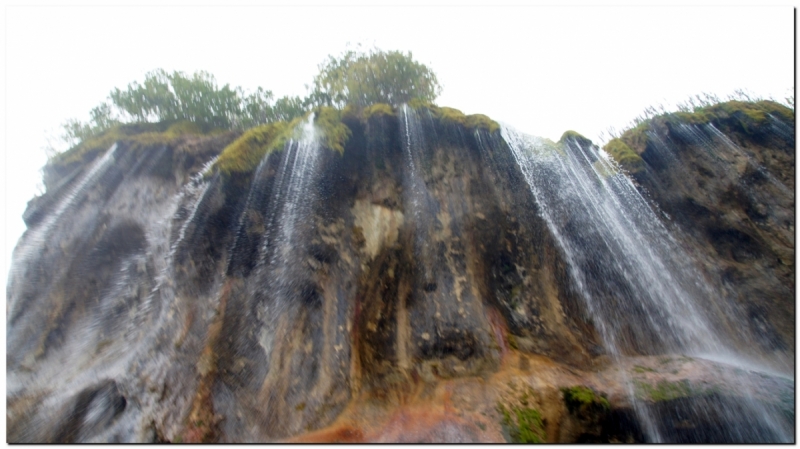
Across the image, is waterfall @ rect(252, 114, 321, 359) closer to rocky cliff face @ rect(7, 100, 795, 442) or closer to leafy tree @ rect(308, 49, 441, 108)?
rocky cliff face @ rect(7, 100, 795, 442)

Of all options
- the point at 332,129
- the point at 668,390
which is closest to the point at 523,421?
the point at 668,390

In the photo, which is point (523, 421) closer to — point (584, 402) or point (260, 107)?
point (584, 402)

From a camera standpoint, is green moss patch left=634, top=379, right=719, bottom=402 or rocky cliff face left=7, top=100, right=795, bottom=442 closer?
green moss patch left=634, top=379, right=719, bottom=402

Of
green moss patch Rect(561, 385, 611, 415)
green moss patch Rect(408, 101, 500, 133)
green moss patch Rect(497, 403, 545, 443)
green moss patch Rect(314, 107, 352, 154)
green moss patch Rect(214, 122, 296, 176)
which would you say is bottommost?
green moss patch Rect(497, 403, 545, 443)

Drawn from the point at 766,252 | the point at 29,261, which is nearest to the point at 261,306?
the point at 29,261

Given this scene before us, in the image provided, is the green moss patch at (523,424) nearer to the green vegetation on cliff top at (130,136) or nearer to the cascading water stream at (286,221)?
the cascading water stream at (286,221)

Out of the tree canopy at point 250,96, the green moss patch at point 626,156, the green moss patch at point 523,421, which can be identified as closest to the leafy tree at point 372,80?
the tree canopy at point 250,96

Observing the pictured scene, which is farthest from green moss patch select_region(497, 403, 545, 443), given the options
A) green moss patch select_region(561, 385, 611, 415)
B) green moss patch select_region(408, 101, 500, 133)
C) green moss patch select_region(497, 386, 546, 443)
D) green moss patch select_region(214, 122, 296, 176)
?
green moss patch select_region(214, 122, 296, 176)

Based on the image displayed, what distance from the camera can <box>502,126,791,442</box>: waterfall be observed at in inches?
387

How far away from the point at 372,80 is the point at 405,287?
30.7 feet

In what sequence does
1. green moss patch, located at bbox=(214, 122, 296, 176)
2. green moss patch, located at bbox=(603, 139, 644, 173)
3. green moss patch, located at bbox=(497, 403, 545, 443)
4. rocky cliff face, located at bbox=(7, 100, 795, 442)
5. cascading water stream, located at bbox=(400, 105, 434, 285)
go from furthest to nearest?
green moss patch, located at bbox=(603, 139, 644, 173)
cascading water stream, located at bbox=(400, 105, 434, 285)
green moss patch, located at bbox=(214, 122, 296, 176)
rocky cliff face, located at bbox=(7, 100, 795, 442)
green moss patch, located at bbox=(497, 403, 545, 443)

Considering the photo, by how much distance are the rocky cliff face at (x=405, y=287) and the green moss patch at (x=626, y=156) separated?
181mm

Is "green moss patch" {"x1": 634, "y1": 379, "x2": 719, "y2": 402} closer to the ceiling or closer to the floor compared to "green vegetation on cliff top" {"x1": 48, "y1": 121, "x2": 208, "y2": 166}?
closer to the floor

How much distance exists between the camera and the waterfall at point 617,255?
9.84 metres
